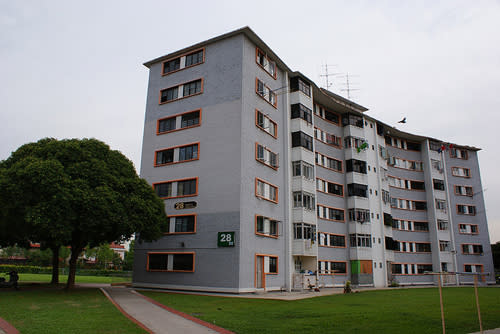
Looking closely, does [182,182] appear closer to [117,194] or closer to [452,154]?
[117,194]

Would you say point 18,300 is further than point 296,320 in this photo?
Yes

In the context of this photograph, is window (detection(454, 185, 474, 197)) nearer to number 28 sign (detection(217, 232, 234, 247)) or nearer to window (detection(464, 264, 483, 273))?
window (detection(464, 264, 483, 273))

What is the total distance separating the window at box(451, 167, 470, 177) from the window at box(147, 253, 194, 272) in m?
46.9

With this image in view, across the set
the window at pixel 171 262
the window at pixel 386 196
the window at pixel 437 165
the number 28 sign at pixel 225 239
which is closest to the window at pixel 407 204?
the window at pixel 386 196

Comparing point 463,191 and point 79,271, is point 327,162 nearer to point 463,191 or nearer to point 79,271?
point 463,191

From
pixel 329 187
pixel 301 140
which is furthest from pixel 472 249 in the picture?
pixel 301 140

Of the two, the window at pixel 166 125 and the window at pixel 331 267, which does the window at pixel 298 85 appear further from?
the window at pixel 331 267

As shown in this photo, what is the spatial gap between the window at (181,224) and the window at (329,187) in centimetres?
1639

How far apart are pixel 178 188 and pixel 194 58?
504 inches

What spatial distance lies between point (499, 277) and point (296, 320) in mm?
57595

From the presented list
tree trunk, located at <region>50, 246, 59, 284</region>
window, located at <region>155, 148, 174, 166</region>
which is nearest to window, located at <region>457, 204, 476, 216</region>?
window, located at <region>155, 148, 174, 166</region>

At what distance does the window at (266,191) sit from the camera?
32.0m

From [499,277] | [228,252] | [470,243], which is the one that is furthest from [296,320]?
[499,277]

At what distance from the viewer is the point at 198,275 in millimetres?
29781
